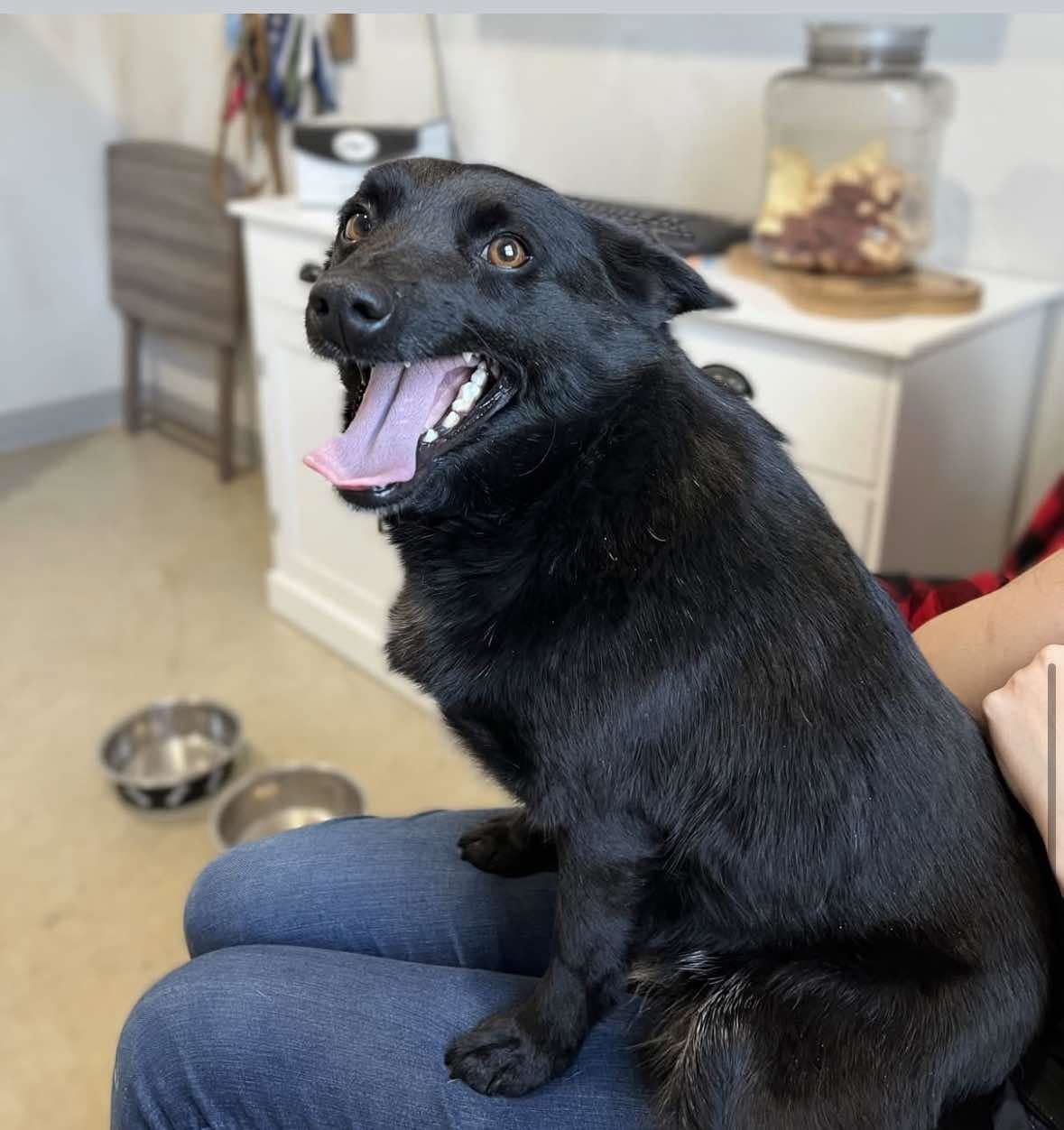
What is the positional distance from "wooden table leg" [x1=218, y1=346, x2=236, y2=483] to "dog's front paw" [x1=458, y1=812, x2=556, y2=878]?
93.0 inches

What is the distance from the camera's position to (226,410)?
3133 mm

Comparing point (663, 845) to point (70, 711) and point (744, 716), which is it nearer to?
point (744, 716)

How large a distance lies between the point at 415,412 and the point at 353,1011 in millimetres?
470

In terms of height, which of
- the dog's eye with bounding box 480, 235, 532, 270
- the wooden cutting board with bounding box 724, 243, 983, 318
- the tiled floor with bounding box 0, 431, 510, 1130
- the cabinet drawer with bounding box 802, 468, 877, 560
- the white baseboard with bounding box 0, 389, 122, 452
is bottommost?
the tiled floor with bounding box 0, 431, 510, 1130

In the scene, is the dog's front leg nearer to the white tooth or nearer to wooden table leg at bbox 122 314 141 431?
the white tooth

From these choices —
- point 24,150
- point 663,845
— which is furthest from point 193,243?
point 663,845

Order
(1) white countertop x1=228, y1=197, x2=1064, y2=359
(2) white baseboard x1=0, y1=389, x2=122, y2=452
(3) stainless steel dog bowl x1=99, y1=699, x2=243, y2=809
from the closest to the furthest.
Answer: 1. (1) white countertop x1=228, y1=197, x2=1064, y2=359
2. (3) stainless steel dog bowl x1=99, y1=699, x2=243, y2=809
3. (2) white baseboard x1=0, y1=389, x2=122, y2=452

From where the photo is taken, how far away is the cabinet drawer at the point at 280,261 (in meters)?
2.04

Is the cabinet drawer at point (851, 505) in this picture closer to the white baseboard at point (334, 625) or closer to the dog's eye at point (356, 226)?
the dog's eye at point (356, 226)

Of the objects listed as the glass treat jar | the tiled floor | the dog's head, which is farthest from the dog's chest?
the glass treat jar

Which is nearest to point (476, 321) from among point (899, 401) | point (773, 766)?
point (773, 766)

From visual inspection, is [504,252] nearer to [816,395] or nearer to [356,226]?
[356,226]

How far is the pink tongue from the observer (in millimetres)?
712

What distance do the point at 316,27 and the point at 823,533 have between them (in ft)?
7.59
